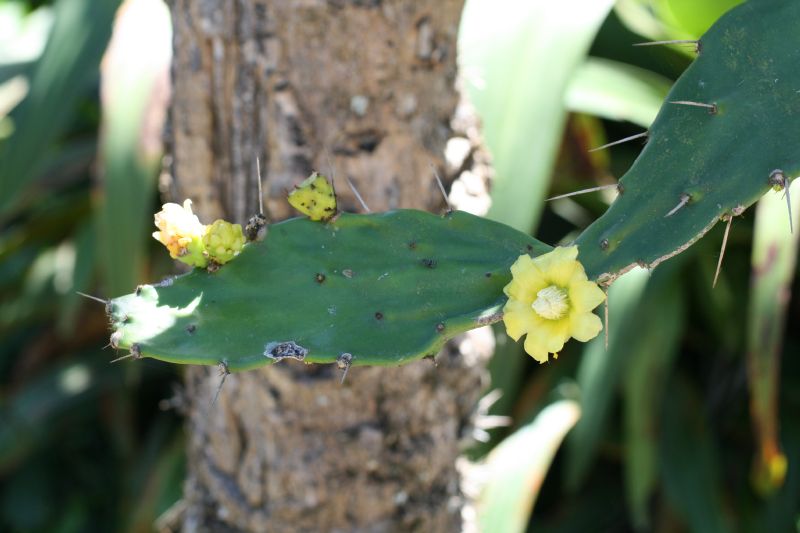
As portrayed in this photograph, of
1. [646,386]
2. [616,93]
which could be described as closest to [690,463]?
[646,386]

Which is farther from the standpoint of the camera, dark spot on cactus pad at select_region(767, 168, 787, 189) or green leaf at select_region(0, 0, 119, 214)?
green leaf at select_region(0, 0, 119, 214)

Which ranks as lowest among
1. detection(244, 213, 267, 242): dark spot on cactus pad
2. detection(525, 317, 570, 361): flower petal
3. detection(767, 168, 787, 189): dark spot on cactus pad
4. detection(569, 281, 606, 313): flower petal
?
detection(244, 213, 267, 242): dark spot on cactus pad

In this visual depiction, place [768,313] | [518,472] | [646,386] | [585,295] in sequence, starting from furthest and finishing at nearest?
[646,386], [518,472], [768,313], [585,295]

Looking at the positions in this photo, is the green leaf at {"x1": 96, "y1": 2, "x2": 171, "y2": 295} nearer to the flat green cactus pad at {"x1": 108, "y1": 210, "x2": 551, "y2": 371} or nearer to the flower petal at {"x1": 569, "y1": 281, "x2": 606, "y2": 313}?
the flat green cactus pad at {"x1": 108, "y1": 210, "x2": 551, "y2": 371}

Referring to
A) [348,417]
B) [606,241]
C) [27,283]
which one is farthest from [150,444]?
[606,241]

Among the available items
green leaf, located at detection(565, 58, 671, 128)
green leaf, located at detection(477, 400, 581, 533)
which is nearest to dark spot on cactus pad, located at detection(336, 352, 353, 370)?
green leaf, located at detection(477, 400, 581, 533)

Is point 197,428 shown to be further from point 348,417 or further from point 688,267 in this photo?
point 688,267

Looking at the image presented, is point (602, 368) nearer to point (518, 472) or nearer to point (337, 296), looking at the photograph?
point (518, 472)
